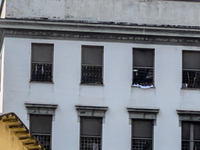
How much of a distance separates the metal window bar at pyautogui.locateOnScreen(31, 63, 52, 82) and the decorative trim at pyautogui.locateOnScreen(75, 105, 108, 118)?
1808mm

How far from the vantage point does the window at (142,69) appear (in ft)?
90.6

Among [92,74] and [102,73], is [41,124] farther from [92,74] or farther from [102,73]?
[102,73]

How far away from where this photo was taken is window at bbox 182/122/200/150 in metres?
27.6

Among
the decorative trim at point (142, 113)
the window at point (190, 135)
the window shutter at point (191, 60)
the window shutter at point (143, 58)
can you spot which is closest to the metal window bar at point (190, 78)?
the window shutter at point (191, 60)

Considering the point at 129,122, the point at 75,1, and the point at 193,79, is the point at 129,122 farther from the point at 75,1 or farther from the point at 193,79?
the point at 75,1

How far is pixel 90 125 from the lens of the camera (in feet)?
89.0

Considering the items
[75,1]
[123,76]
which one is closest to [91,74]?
[123,76]

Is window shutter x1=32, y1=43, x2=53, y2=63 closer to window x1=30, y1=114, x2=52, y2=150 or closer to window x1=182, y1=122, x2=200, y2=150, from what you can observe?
window x1=30, y1=114, x2=52, y2=150

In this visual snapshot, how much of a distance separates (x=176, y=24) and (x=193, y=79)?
8.35 ft

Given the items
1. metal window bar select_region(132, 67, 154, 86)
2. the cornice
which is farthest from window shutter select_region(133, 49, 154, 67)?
the cornice

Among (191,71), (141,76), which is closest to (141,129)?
(141,76)

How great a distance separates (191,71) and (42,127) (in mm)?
6911

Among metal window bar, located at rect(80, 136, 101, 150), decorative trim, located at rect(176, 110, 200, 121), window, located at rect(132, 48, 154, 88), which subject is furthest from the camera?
window, located at rect(132, 48, 154, 88)

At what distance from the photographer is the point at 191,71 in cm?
2797
